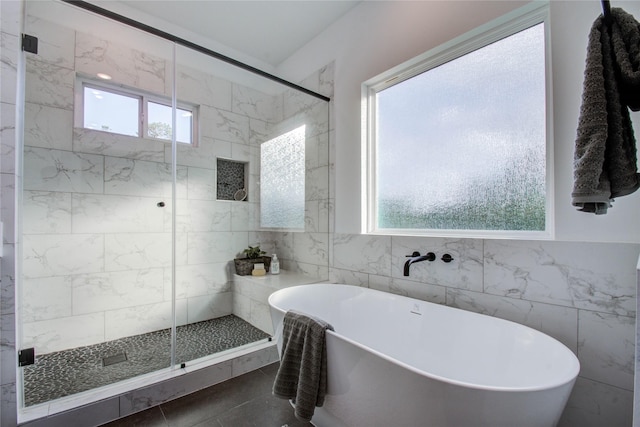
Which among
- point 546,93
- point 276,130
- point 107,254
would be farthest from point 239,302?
point 546,93

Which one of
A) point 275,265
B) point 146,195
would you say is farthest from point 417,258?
point 146,195

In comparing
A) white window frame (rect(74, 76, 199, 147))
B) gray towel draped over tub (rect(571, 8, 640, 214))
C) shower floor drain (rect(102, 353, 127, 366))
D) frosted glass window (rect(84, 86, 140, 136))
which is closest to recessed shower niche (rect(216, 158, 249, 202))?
white window frame (rect(74, 76, 199, 147))

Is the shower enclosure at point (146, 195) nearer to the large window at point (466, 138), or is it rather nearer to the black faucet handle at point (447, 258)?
the large window at point (466, 138)

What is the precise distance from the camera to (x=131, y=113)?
2.66 metres

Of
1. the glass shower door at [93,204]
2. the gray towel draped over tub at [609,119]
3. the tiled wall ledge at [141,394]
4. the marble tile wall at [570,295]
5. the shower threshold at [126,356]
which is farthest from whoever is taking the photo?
the glass shower door at [93,204]

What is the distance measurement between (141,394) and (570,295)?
2.41 meters

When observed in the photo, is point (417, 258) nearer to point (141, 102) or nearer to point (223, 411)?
point (223, 411)

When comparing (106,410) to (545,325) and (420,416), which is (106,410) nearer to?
(420,416)

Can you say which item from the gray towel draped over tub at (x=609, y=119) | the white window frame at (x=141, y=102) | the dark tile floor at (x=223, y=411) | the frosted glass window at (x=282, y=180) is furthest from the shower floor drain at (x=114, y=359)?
the gray towel draped over tub at (x=609, y=119)

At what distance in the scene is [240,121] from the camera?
3.16 metres

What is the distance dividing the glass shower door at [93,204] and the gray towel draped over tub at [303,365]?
115 centimetres

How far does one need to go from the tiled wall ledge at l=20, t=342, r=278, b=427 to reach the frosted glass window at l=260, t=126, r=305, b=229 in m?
1.36

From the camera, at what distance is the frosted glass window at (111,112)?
2.46 m

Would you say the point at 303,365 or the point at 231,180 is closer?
the point at 303,365
